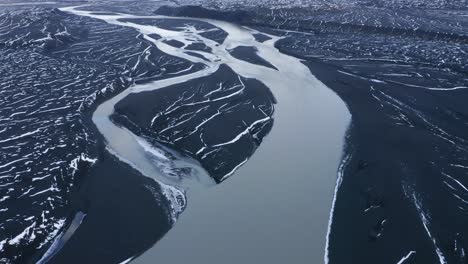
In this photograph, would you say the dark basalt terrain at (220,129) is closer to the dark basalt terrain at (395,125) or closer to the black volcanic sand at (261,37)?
the dark basalt terrain at (395,125)

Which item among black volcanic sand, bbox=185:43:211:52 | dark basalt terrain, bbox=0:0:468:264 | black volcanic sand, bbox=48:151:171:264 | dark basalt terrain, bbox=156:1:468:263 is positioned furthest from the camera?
black volcanic sand, bbox=185:43:211:52

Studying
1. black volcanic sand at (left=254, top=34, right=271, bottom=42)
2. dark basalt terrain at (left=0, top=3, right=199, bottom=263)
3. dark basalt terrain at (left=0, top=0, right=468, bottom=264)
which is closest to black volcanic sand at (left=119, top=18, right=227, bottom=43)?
dark basalt terrain at (left=0, top=0, right=468, bottom=264)

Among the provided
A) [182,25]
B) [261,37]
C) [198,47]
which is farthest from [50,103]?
[182,25]

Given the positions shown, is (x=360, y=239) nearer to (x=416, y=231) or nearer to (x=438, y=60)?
(x=416, y=231)

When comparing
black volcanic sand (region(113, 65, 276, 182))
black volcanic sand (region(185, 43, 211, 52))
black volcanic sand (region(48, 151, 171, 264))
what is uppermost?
black volcanic sand (region(185, 43, 211, 52))

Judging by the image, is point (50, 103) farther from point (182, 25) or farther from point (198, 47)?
point (182, 25)

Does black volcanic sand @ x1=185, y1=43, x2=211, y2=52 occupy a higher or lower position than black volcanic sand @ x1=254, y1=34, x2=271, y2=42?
higher

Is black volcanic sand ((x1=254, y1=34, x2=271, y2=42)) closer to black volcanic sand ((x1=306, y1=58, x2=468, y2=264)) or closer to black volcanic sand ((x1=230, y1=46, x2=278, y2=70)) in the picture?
black volcanic sand ((x1=230, y1=46, x2=278, y2=70))
